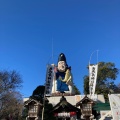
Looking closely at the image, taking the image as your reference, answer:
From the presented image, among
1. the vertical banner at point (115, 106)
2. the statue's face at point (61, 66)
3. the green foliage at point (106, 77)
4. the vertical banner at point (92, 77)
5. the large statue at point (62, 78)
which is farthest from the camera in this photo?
the green foliage at point (106, 77)

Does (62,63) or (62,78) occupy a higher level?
(62,63)

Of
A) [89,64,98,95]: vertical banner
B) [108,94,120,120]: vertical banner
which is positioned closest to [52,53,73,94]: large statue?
[89,64,98,95]: vertical banner

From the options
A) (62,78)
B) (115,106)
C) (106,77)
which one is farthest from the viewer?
(106,77)

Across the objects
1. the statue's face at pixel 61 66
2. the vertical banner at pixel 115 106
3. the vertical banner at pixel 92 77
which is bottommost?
the vertical banner at pixel 115 106

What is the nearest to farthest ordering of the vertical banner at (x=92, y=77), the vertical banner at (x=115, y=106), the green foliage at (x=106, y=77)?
the vertical banner at (x=115, y=106)
the vertical banner at (x=92, y=77)
the green foliage at (x=106, y=77)

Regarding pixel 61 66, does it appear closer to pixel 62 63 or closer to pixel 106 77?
pixel 62 63

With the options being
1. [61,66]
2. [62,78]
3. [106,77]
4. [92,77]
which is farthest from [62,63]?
[106,77]

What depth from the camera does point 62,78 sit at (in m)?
34.9

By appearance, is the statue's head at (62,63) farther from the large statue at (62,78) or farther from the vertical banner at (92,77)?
the vertical banner at (92,77)

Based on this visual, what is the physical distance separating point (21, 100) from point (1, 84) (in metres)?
4.23

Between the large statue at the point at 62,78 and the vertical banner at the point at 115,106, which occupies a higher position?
the large statue at the point at 62,78

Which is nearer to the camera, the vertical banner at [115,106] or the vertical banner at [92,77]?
the vertical banner at [115,106]

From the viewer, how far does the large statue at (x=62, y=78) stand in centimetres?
3356

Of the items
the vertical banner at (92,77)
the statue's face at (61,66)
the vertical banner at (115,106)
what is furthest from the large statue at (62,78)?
the vertical banner at (115,106)
